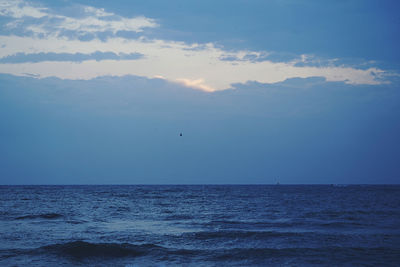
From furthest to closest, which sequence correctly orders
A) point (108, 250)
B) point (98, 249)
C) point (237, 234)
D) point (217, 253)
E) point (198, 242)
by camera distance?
point (237, 234) → point (198, 242) → point (98, 249) → point (108, 250) → point (217, 253)

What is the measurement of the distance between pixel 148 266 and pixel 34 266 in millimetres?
5234

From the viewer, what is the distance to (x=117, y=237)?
22.9 metres

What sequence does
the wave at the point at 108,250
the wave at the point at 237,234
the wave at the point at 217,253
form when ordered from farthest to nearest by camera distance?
the wave at the point at 237,234, the wave at the point at 108,250, the wave at the point at 217,253

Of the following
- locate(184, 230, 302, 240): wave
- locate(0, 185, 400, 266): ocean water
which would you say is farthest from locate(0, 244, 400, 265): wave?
locate(184, 230, 302, 240): wave

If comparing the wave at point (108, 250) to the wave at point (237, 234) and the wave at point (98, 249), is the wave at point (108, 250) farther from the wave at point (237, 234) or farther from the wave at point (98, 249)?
the wave at point (237, 234)

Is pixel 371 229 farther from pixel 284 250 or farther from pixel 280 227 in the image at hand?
pixel 284 250

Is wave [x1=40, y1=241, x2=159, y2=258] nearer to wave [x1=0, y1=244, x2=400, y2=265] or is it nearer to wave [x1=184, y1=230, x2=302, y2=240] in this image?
wave [x1=0, y1=244, x2=400, y2=265]

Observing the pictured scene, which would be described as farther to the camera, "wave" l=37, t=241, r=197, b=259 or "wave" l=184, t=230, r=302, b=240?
"wave" l=184, t=230, r=302, b=240

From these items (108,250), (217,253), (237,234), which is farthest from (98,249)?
(237,234)

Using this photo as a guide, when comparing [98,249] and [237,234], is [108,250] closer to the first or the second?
[98,249]

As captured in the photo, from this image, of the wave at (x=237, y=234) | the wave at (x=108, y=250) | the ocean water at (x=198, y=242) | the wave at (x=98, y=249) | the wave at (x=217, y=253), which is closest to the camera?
the ocean water at (x=198, y=242)

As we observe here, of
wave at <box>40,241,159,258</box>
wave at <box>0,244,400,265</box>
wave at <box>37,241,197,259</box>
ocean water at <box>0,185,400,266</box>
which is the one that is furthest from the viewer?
wave at <box>40,241,159,258</box>

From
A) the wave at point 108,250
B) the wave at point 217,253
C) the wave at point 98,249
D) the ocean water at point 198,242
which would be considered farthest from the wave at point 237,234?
the wave at point 98,249

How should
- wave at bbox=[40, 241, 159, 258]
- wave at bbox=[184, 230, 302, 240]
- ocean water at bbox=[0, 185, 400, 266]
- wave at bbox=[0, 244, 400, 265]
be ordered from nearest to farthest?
ocean water at bbox=[0, 185, 400, 266] < wave at bbox=[0, 244, 400, 265] < wave at bbox=[40, 241, 159, 258] < wave at bbox=[184, 230, 302, 240]
